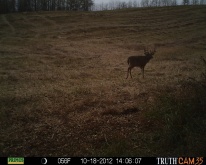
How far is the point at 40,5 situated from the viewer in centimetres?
8569

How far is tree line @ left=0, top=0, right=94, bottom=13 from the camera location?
74.2m

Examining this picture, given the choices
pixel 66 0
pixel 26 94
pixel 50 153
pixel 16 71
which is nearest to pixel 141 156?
pixel 50 153

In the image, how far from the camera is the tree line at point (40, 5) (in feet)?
244
